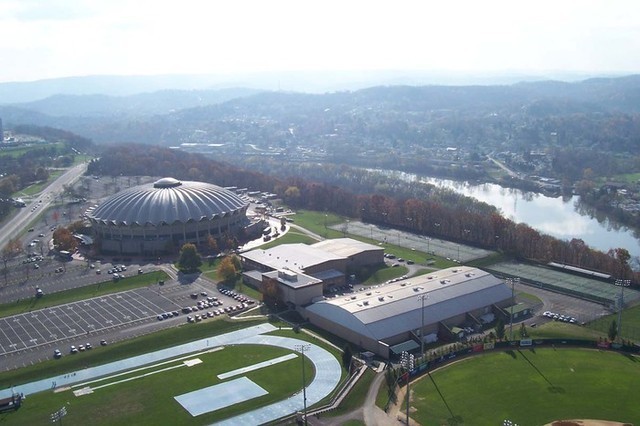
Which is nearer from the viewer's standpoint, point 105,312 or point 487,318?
point 487,318

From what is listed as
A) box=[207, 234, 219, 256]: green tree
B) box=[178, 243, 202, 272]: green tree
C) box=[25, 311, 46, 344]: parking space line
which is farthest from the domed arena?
box=[25, 311, 46, 344]: parking space line

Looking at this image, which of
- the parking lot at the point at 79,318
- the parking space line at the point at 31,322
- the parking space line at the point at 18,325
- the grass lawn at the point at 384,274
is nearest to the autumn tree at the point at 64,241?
the parking lot at the point at 79,318

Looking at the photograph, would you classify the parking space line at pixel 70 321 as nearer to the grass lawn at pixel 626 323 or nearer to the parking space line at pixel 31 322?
the parking space line at pixel 31 322

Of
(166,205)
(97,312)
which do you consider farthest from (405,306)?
(166,205)

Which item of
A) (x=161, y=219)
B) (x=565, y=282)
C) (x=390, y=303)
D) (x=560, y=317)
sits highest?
(x=161, y=219)

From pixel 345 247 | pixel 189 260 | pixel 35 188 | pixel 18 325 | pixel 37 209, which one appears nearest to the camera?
pixel 18 325

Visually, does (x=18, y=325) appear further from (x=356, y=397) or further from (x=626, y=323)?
(x=626, y=323)
